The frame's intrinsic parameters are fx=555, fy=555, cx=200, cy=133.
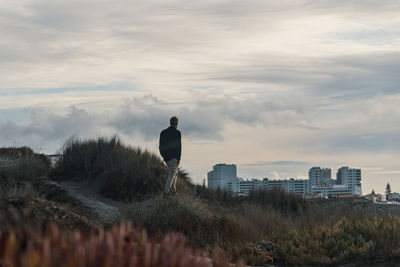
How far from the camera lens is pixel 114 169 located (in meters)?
20.1

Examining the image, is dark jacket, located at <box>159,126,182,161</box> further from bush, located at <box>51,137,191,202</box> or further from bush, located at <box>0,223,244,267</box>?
bush, located at <box>0,223,244,267</box>

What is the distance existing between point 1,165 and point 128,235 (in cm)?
1572

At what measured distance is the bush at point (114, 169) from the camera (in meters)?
19.4

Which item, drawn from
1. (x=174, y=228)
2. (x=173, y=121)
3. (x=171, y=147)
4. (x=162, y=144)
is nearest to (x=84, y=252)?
(x=174, y=228)

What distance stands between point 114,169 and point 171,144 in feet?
12.5

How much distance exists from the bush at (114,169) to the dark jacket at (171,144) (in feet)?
6.87

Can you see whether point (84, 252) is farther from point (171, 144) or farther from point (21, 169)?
point (21, 169)

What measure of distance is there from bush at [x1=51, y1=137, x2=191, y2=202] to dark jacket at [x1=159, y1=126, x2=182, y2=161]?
2094 mm

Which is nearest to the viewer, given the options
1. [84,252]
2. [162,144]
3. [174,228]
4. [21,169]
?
[84,252]

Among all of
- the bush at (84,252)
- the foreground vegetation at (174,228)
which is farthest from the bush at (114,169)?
the bush at (84,252)

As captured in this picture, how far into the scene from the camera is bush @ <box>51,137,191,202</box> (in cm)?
1944

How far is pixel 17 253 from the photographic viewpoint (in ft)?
12.6

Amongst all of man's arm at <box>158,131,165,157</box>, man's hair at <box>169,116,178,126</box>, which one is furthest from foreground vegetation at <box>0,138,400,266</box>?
man's hair at <box>169,116,178,126</box>

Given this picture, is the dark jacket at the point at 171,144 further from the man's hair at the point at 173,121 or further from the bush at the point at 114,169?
the bush at the point at 114,169
